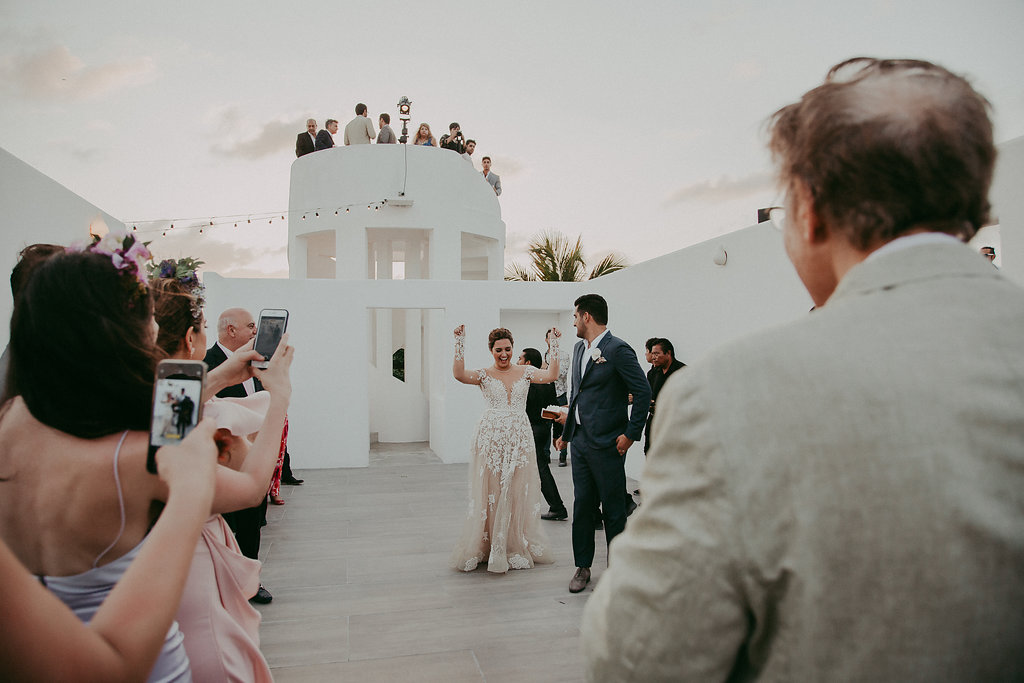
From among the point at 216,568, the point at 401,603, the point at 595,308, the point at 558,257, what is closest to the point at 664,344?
the point at 595,308

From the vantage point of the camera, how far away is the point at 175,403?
1.02 m

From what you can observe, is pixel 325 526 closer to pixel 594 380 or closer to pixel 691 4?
pixel 594 380

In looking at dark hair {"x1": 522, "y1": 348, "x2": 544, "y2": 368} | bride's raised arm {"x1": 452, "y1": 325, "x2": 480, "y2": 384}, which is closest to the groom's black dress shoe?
bride's raised arm {"x1": 452, "y1": 325, "x2": 480, "y2": 384}

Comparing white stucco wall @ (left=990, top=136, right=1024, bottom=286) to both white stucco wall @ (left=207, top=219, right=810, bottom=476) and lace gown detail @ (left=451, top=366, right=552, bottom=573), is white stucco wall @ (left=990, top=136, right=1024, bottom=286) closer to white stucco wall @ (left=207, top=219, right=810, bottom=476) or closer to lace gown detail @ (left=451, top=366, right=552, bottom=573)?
lace gown detail @ (left=451, top=366, right=552, bottom=573)

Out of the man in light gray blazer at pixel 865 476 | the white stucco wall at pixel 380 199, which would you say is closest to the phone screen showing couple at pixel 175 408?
the man in light gray blazer at pixel 865 476

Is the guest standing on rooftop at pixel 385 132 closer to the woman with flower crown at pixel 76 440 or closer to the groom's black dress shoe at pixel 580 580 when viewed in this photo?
the groom's black dress shoe at pixel 580 580

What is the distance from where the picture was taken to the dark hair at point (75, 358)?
1136mm

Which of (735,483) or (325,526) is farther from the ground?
(735,483)

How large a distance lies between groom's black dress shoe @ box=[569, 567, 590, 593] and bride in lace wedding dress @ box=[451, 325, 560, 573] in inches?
25.0

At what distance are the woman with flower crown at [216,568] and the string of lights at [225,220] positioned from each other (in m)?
6.50

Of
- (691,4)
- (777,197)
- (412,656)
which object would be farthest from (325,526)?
(691,4)

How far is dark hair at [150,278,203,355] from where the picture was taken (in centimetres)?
211

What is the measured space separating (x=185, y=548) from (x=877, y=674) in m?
0.91

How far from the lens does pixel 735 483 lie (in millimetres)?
616
